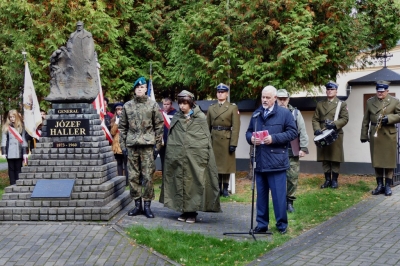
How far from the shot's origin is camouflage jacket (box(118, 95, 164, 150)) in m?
8.66

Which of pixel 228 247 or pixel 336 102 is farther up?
pixel 336 102

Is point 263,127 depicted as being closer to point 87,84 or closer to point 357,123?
point 87,84

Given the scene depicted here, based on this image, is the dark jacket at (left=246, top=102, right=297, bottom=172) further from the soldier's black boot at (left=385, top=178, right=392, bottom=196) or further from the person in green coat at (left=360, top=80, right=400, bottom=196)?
the soldier's black boot at (left=385, top=178, right=392, bottom=196)

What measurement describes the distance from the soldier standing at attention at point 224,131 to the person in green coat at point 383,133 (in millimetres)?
2643

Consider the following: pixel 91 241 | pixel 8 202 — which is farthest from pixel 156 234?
pixel 8 202

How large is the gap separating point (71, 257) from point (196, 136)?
2.79 meters

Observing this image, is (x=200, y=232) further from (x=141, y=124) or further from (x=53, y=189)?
(x=53, y=189)

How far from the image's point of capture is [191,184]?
27.4 feet

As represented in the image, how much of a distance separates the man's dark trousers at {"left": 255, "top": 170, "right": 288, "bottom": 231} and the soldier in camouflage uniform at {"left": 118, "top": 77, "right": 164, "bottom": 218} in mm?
1878

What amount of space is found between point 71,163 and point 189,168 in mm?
2073

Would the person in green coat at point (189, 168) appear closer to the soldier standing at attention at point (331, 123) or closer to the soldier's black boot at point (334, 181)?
the soldier standing at attention at point (331, 123)

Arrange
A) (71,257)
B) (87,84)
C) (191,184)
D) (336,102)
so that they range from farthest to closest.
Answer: (336,102) → (87,84) → (191,184) → (71,257)

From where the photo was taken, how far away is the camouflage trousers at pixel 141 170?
870 cm

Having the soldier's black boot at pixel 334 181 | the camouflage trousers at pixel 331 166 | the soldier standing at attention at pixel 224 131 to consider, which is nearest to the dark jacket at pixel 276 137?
the soldier standing at attention at pixel 224 131
